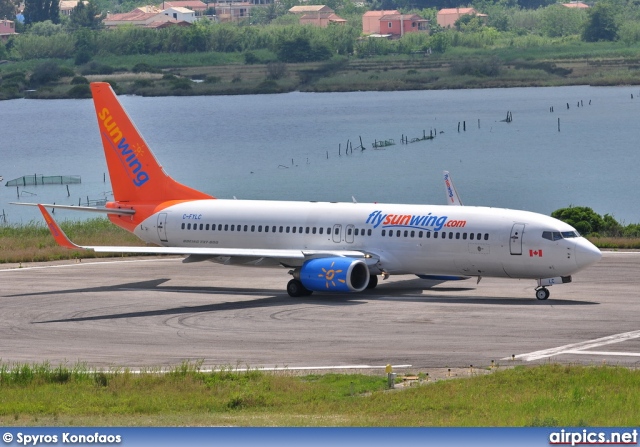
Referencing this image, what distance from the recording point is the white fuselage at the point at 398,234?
49.7 metres

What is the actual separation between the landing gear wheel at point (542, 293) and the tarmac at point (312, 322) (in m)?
0.41

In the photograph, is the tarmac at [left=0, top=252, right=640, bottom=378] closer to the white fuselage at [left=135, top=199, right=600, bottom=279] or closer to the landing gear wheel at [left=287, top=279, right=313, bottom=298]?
the landing gear wheel at [left=287, top=279, right=313, bottom=298]

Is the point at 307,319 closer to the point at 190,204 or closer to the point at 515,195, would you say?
the point at 190,204

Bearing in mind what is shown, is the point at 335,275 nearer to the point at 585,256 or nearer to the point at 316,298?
the point at 316,298

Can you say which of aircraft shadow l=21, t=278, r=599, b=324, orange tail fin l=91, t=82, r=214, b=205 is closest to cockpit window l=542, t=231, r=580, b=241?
aircraft shadow l=21, t=278, r=599, b=324

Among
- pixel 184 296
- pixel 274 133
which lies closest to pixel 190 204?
pixel 184 296

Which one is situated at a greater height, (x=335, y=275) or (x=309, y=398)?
(x=309, y=398)

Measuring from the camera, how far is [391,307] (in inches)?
1925

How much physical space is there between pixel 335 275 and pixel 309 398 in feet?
63.9

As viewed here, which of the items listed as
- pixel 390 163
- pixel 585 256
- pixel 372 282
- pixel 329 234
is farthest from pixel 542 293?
pixel 390 163

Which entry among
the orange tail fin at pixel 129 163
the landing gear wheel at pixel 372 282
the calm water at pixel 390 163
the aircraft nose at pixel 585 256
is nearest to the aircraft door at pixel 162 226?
the orange tail fin at pixel 129 163

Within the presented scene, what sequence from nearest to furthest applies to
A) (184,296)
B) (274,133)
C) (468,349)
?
(468,349)
(184,296)
(274,133)

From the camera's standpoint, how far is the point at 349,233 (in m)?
53.9

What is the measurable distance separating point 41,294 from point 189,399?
24.8 m
